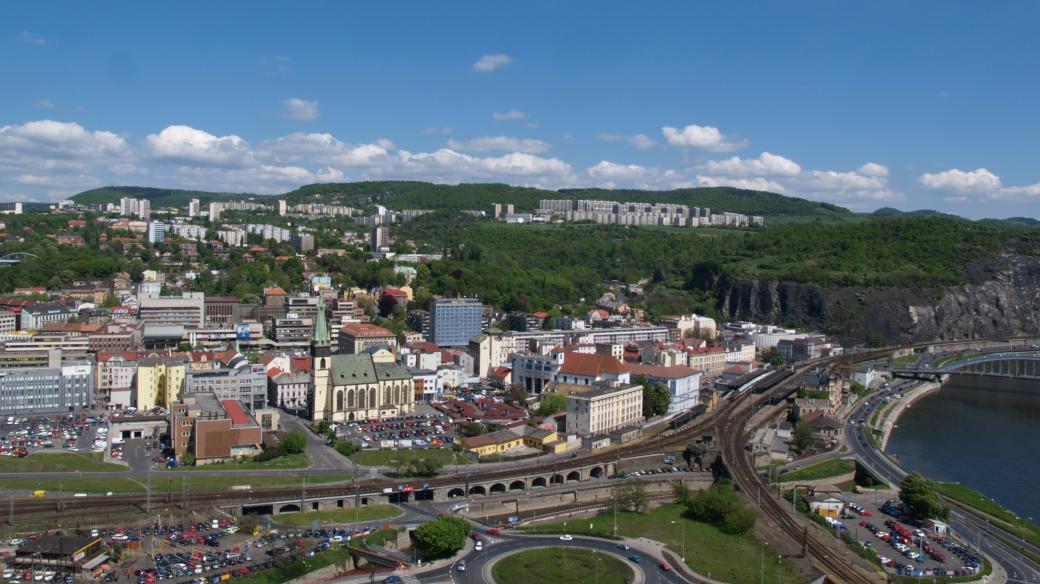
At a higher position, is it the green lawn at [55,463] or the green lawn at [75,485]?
the green lawn at [75,485]

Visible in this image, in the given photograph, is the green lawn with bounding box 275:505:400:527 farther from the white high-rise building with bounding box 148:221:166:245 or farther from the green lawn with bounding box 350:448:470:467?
the white high-rise building with bounding box 148:221:166:245

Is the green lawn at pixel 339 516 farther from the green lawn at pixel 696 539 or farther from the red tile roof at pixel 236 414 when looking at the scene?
the red tile roof at pixel 236 414

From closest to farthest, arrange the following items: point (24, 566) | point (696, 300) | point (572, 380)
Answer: point (24, 566), point (572, 380), point (696, 300)

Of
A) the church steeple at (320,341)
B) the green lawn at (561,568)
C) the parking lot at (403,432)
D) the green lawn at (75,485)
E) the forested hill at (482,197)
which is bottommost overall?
the parking lot at (403,432)

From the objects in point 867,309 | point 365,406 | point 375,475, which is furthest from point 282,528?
point 867,309

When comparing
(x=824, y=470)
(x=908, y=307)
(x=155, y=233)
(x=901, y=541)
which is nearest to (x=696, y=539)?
(x=901, y=541)

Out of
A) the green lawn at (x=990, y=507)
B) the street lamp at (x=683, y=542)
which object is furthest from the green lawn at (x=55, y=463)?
the green lawn at (x=990, y=507)

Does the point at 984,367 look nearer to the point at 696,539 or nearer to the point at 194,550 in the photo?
the point at 696,539

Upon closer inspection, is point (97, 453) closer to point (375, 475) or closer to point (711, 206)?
point (375, 475)
